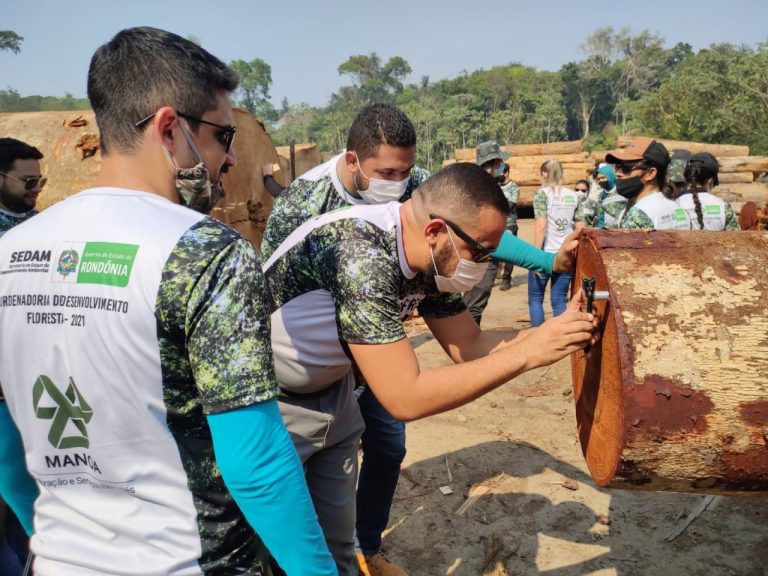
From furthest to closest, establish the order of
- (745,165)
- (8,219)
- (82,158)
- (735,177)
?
1. (745,165)
2. (735,177)
3. (82,158)
4. (8,219)

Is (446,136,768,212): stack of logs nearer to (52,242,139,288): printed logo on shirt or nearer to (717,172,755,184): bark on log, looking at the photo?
(717,172,755,184): bark on log

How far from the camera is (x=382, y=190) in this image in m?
3.37

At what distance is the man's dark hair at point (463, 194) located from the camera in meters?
2.08

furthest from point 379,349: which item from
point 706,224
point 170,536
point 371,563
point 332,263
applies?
point 706,224

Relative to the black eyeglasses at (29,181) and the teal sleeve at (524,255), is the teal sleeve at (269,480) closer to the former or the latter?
the teal sleeve at (524,255)

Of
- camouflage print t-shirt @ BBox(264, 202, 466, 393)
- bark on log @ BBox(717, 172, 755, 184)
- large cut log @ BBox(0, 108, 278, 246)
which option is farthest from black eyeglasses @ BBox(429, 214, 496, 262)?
bark on log @ BBox(717, 172, 755, 184)

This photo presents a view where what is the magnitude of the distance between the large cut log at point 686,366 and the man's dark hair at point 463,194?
0.43m

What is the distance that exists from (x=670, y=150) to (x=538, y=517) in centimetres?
1589

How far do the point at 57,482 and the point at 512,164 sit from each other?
1787 cm

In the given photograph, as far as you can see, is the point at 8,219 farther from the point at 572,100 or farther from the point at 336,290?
the point at 572,100

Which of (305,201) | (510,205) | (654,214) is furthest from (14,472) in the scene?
(510,205)

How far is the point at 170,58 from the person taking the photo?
4.22ft

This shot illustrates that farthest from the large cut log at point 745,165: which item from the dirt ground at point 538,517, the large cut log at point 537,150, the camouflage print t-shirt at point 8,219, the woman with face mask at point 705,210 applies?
the camouflage print t-shirt at point 8,219

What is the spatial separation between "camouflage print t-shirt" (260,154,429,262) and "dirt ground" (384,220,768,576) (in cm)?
188
